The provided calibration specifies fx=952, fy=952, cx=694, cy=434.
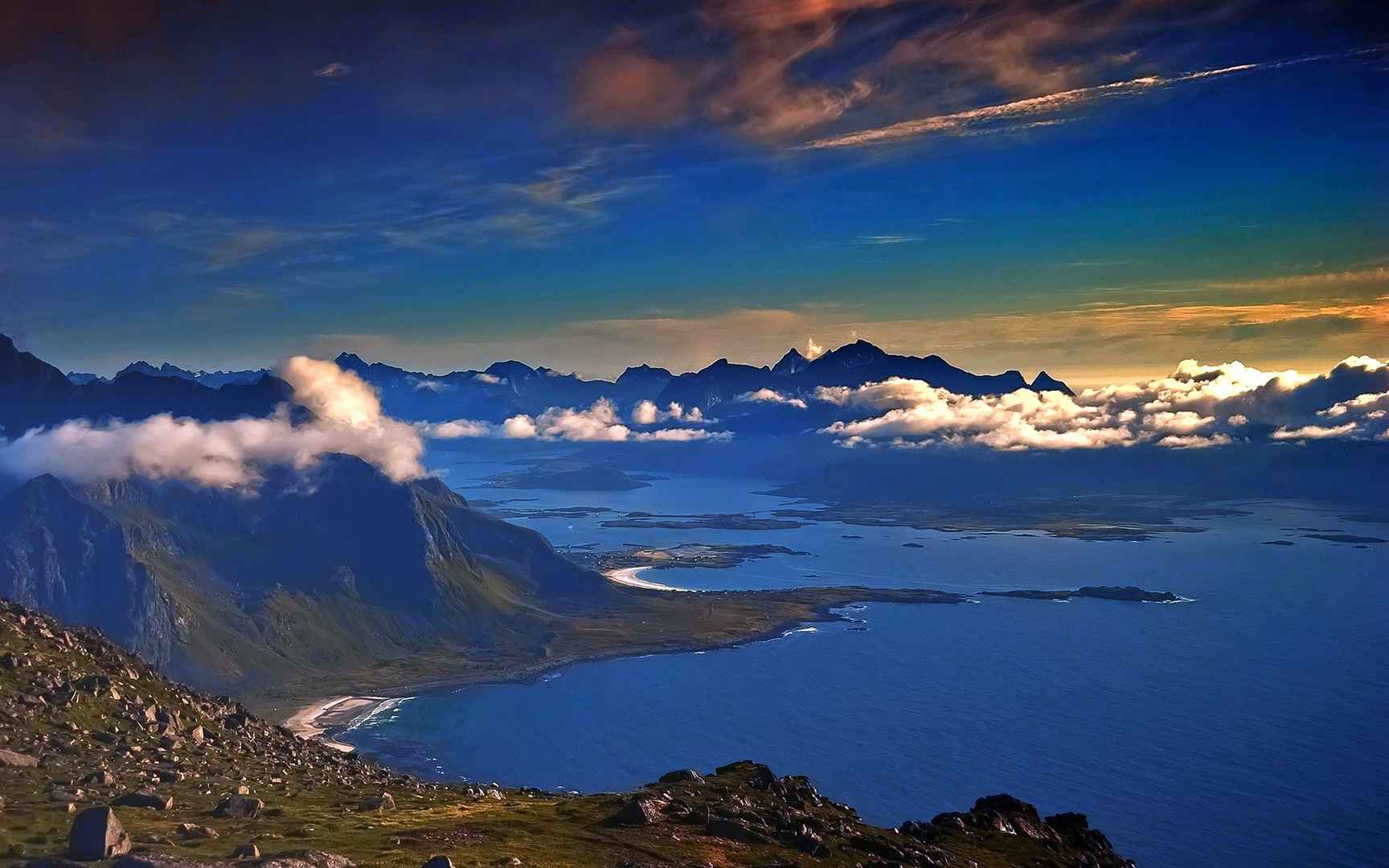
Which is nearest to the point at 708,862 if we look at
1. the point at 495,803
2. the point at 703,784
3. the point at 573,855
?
the point at 573,855

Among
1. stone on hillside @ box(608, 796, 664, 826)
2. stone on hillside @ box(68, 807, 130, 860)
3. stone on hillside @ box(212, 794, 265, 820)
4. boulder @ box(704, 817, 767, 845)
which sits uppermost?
stone on hillside @ box(68, 807, 130, 860)

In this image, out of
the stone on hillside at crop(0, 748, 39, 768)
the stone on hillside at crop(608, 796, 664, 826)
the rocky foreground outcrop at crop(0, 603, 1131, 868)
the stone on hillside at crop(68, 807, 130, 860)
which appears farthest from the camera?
the stone on hillside at crop(608, 796, 664, 826)

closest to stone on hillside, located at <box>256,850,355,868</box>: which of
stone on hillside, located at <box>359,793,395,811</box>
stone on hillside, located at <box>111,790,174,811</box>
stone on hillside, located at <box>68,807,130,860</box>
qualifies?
stone on hillside, located at <box>68,807,130,860</box>

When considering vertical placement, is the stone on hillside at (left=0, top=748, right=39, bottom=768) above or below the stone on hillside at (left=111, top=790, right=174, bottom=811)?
above

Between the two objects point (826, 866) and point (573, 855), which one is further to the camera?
point (826, 866)

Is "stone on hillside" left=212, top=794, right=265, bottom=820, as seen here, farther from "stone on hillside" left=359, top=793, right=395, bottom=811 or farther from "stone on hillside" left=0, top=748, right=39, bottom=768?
"stone on hillside" left=0, top=748, right=39, bottom=768

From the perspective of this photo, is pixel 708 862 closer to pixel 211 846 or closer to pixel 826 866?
pixel 826 866
